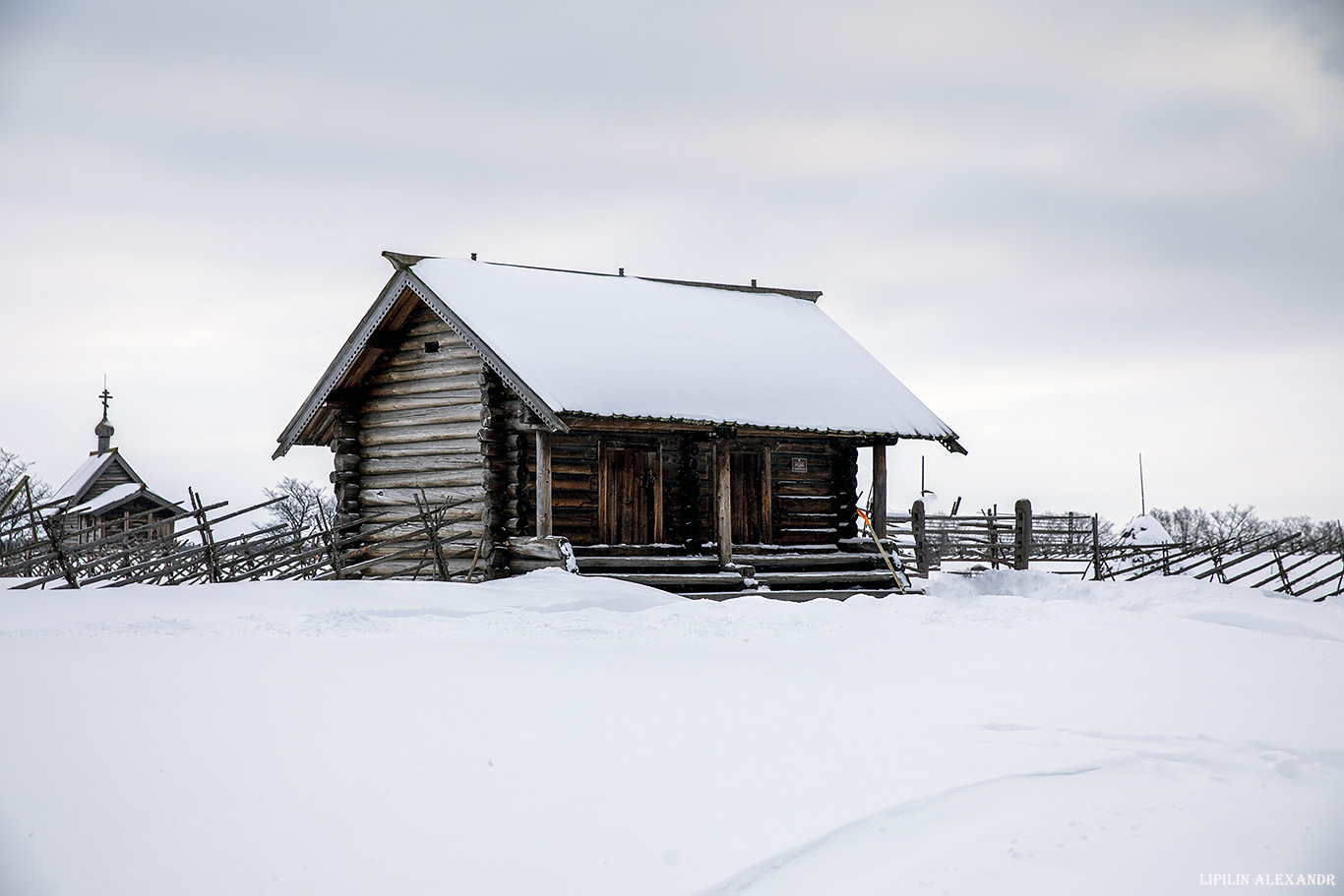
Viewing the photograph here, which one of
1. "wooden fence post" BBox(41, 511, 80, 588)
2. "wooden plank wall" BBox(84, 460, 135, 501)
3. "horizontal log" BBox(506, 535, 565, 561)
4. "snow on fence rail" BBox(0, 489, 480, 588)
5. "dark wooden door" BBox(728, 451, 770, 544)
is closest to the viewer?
"wooden fence post" BBox(41, 511, 80, 588)

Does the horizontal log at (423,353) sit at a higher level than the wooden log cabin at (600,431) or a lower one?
higher

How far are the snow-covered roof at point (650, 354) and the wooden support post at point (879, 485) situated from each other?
0.75m

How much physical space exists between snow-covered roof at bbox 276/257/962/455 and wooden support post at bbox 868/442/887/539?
752 mm

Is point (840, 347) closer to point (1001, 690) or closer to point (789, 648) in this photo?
point (789, 648)

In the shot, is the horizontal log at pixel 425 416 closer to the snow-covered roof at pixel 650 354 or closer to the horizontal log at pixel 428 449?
the horizontal log at pixel 428 449

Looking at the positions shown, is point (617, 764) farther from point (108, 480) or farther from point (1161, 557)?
point (108, 480)

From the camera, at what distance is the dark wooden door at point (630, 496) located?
1705 centimetres

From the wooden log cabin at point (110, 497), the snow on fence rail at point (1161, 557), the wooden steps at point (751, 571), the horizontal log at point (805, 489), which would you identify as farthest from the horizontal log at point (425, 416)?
the wooden log cabin at point (110, 497)

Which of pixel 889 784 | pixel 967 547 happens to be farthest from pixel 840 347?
pixel 889 784

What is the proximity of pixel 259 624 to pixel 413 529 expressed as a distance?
8.44 m

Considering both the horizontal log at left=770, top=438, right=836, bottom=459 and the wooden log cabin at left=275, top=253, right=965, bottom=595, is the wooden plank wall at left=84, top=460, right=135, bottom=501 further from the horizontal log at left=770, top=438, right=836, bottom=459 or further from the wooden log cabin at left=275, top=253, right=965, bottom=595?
the horizontal log at left=770, top=438, right=836, bottom=459

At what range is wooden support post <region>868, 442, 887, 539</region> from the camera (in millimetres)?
18812

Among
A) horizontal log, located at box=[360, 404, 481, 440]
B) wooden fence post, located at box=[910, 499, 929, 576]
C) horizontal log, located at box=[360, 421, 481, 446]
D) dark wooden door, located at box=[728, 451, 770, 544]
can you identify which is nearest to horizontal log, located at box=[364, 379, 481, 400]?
horizontal log, located at box=[360, 404, 481, 440]

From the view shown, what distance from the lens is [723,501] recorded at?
1705cm
